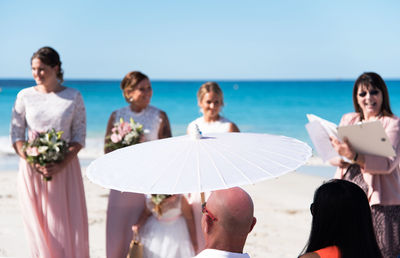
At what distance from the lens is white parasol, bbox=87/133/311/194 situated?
2473 mm

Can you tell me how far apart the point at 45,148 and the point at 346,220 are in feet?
11.4

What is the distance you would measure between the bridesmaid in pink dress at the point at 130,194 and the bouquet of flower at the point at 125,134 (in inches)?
7.3

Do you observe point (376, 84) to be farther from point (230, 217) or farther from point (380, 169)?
point (230, 217)

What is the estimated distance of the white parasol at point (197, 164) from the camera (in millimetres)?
2473

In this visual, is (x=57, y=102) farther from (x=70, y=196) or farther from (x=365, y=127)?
(x=365, y=127)

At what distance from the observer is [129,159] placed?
2.87 m

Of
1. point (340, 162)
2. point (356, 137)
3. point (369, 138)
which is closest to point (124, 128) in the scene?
point (340, 162)

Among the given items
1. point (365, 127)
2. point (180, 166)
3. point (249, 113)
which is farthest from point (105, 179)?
point (249, 113)

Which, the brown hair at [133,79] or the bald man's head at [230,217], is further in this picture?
the brown hair at [133,79]

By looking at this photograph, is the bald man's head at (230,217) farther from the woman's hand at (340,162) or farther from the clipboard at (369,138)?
the woman's hand at (340,162)

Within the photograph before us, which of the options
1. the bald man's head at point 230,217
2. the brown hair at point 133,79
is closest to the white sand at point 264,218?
the brown hair at point 133,79

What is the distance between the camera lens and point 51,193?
5254 millimetres

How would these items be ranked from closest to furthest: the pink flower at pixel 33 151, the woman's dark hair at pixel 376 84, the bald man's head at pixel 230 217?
1. the bald man's head at pixel 230 217
2. the woman's dark hair at pixel 376 84
3. the pink flower at pixel 33 151

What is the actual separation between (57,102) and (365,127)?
327 centimetres
